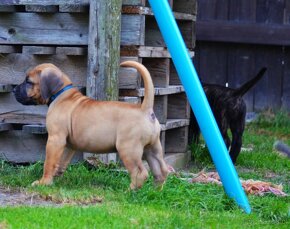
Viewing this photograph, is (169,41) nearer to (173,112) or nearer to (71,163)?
(71,163)

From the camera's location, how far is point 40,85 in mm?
7297

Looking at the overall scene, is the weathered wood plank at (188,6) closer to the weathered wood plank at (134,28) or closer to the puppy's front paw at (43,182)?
the weathered wood plank at (134,28)

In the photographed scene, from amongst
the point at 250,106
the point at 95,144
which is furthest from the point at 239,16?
the point at 95,144

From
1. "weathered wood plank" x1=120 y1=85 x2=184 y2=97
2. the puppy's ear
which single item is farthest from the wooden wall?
the puppy's ear

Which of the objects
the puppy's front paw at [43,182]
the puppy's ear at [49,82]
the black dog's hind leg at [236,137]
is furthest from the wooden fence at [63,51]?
the black dog's hind leg at [236,137]

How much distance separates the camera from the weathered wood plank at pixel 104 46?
7.75 m

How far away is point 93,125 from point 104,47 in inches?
42.4

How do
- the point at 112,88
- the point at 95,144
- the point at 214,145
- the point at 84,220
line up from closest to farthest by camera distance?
the point at 84,220, the point at 214,145, the point at 95,144, the point at 112,88

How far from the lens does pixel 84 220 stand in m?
5.60

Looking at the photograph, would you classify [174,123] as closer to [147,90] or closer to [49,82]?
[49,82]

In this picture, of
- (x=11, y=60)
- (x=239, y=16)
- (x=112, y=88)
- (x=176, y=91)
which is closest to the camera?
(x=112, y=88)

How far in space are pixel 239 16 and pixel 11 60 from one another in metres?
6.66

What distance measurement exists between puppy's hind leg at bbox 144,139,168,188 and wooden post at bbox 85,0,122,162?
965 millimetres

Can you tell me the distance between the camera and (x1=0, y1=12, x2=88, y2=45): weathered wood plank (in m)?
8.06
